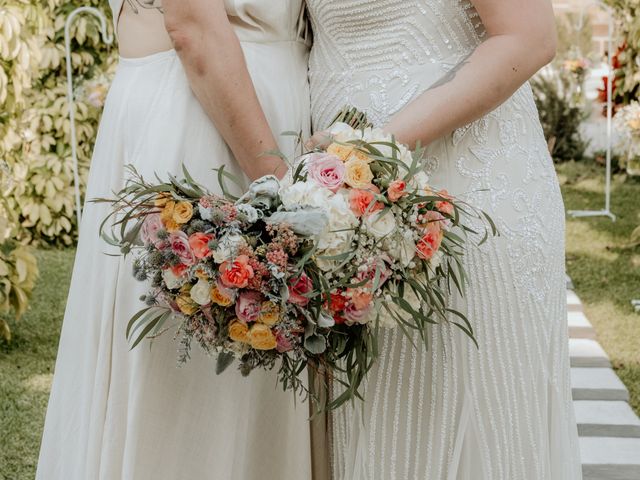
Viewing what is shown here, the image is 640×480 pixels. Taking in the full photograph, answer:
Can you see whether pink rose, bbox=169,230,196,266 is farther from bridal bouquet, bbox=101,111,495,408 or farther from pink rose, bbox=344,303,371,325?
pink rose, bbox=344,303,371,325

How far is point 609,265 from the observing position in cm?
771

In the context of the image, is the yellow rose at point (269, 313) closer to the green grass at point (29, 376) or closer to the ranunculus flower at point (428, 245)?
the ranunculus flower at point (428, 245)

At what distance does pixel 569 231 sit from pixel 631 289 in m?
1.94

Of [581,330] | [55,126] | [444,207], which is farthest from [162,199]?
[55,126]

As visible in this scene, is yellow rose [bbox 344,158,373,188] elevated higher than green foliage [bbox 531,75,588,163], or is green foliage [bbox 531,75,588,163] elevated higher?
green foliage [bbox 531,75,588,163]

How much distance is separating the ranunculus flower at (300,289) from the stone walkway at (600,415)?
2.85 m

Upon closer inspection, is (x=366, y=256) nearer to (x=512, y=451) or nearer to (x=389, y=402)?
(x=389, y=402)

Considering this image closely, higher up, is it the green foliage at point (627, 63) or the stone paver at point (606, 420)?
the green foliage at point (627, 63)

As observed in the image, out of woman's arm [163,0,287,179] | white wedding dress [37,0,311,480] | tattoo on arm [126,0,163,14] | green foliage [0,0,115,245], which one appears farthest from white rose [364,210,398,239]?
green foliage [0,0,115,245]

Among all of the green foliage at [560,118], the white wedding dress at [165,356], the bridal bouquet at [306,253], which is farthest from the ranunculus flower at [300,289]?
the green foliage at [560,118]

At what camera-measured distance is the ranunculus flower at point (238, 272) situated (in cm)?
168

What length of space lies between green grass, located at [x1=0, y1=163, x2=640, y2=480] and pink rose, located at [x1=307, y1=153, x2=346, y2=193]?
2.90 meters

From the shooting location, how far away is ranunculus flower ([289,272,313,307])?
171 cm

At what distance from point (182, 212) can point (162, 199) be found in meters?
0.07
